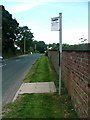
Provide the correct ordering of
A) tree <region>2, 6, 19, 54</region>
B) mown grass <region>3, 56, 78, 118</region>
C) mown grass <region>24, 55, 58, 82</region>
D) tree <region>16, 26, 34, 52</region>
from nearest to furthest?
mown grass <region>3, 56, 78, 118</region>, mown grass <region>24, 55, 58, 82</region>, tree <region>2, 6, 19, 54</region>, tree <region>16, 26, 34, 52</region>

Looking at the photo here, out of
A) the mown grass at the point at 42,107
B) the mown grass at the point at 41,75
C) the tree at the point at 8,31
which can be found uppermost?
the tree at the point at 8,31

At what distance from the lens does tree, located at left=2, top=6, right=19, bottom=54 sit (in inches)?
2707

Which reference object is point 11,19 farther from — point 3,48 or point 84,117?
point 84,117

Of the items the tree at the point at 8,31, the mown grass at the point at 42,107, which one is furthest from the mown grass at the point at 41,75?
the tree at the point at 8,31

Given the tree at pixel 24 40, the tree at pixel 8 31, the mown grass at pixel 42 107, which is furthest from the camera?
the tree at pixel 24 40

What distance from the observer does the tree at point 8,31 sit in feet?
226

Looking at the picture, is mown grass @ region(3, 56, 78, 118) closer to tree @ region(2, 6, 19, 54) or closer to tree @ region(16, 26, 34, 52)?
tree @ region(2, 6, 19, 54)

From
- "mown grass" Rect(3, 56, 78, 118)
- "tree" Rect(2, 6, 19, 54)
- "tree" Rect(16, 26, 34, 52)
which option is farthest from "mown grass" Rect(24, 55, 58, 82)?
"tree" Rect(16, 26, 34, 52)

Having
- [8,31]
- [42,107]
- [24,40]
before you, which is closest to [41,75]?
[42,107]

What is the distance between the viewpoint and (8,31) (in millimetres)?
71125

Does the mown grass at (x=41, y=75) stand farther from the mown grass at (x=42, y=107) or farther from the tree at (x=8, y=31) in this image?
the tree at (x=8, y=31)

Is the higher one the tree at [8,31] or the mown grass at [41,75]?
the tree at [8,31]

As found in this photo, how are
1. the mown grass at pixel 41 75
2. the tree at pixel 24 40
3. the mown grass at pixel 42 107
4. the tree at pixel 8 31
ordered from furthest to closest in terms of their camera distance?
the tree at pixel 24 40, the tree at pixel 8 31, the mown grass at pixel 41 75, the mown grass at pixel 42 107

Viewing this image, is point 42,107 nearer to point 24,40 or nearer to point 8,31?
point 8,31
